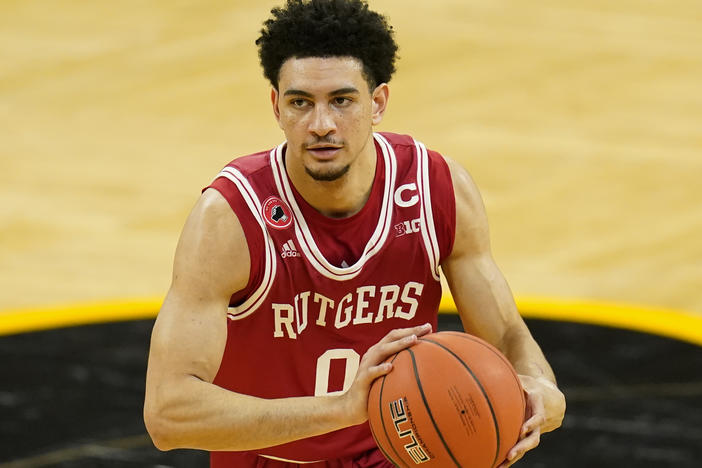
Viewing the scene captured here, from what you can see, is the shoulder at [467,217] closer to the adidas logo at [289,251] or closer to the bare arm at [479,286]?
the bare arm at [479,286]

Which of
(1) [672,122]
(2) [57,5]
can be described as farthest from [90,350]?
(2) [57,5]

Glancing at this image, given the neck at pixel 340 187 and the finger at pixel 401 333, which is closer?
the finger at pixel 401 333

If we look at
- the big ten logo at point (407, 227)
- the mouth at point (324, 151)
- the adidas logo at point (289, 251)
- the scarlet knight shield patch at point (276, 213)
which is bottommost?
the adidas logo at point (289, 251)

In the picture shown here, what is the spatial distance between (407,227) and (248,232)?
1.83 feet

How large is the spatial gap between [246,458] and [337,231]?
0.93m

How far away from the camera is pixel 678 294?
25.2 feet

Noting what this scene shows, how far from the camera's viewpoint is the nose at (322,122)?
11.9 ft

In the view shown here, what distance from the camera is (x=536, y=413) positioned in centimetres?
359

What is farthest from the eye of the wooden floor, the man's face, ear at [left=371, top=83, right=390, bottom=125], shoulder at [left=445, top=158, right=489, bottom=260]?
the wooden floor

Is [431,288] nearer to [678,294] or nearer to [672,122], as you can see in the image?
[678,294]

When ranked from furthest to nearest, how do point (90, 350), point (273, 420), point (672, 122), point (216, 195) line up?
1. point (672, 122)
2. point (90, 350)
3. point (216, 195)
4. point (273, 420)

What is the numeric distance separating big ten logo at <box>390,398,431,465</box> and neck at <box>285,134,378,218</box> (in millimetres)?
810

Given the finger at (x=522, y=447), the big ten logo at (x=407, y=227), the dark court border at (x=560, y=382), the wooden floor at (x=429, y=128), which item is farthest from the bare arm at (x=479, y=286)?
the wooden floor at (x=429, y=128)

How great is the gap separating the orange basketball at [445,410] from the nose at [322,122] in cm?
73
